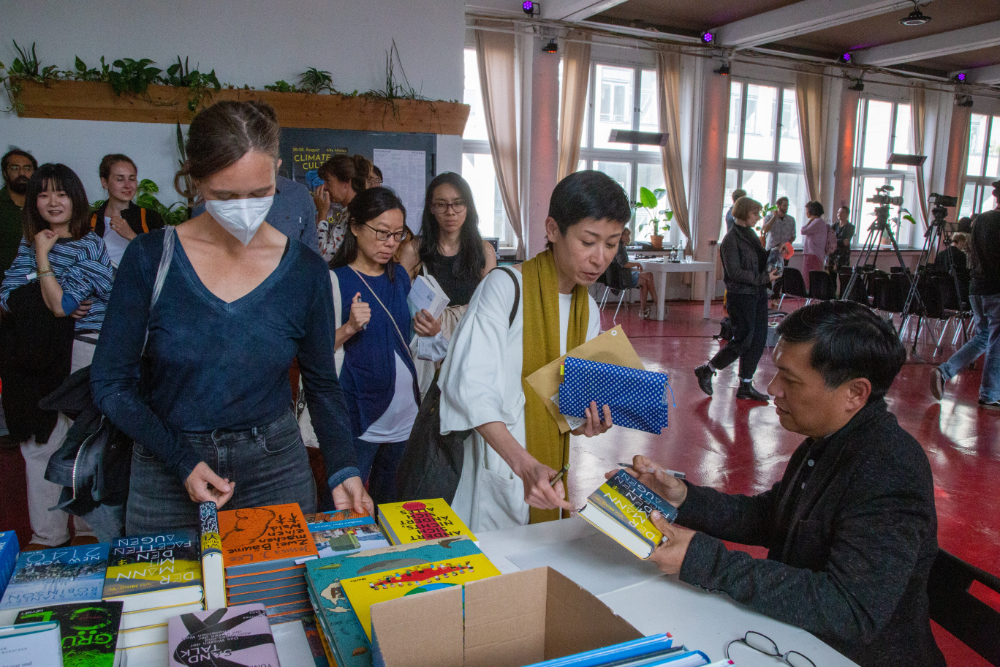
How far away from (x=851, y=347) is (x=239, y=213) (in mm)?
1181

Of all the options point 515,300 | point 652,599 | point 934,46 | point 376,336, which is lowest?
point 652,599

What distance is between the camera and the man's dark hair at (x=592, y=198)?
1496 mm

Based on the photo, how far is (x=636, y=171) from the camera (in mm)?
10875

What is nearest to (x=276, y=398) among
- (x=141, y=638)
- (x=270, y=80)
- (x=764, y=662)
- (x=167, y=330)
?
(x=167, y=330)

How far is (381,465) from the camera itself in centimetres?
239

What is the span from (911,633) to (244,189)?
1.46m

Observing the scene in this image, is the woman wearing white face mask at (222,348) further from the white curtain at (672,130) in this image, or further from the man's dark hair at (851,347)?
the white curtain at (672,130)

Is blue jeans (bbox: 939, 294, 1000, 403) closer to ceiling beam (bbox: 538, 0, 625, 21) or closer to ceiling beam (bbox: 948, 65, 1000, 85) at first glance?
ceiling beam (bbox: 538, 0, 625, 21)

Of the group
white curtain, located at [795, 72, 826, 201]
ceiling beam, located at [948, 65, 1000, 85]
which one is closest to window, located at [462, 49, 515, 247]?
white curtain, located at [795, 72, 826, 201]

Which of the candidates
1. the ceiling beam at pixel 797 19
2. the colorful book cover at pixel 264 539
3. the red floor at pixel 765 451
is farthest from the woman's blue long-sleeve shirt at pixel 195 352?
the ceiling beam at pixel 797 19

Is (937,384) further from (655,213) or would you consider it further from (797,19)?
(655,213)

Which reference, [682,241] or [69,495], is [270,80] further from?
[682,241]

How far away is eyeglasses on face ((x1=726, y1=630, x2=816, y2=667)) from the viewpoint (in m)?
0.99

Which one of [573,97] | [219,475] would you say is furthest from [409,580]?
[573,97]
